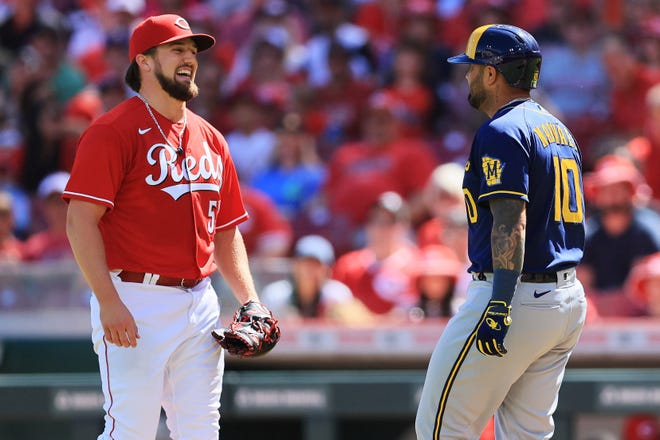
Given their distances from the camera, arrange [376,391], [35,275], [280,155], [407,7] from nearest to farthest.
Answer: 1. [376,391]
2. [35,275]
3. [280,155]
4. [407,7]

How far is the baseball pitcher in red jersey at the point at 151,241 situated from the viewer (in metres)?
3.72

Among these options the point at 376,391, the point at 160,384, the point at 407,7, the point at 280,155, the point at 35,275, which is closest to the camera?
the point at 160,384

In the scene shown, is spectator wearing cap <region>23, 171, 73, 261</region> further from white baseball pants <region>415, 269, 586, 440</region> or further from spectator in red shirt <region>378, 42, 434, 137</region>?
white baseball pants <region>415, 269, 586, 440</region>

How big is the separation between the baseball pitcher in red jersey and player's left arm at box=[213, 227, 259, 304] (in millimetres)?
165

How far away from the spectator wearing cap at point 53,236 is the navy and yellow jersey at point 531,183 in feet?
14.2

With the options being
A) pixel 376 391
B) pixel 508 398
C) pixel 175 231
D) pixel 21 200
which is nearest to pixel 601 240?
pixel 376 391

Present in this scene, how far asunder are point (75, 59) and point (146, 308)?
7.29 metres

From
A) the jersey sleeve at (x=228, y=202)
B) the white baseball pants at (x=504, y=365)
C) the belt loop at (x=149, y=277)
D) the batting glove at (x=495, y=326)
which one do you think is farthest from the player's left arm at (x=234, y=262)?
the batting glove at (x=495, y=326)

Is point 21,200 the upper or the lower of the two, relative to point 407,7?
lower

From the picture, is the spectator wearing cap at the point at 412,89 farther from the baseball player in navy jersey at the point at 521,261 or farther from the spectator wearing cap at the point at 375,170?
the baseball player in navy jersey at the point at 521,261

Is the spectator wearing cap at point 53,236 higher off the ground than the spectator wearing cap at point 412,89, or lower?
lower

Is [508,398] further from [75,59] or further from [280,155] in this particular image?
[75,59]

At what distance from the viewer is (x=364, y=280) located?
7059 millimetres

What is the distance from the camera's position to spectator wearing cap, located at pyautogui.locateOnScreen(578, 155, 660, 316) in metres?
6.91
